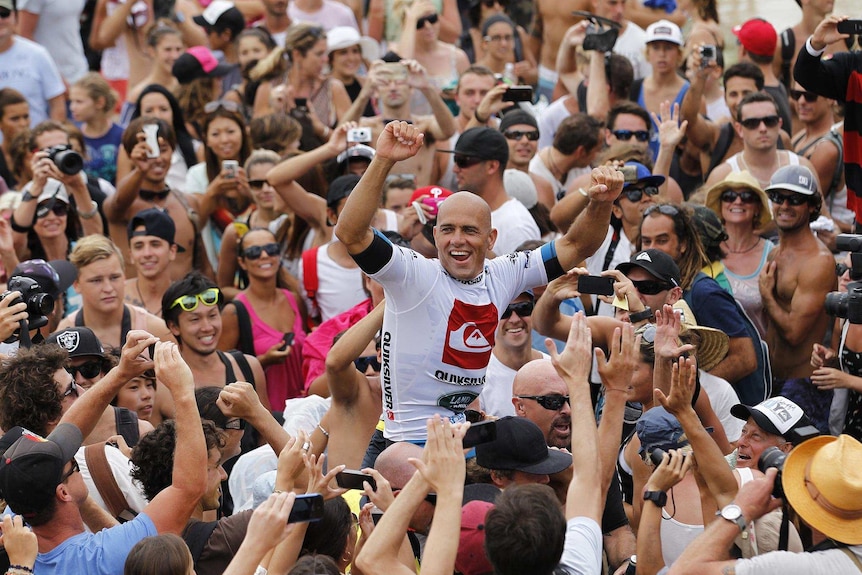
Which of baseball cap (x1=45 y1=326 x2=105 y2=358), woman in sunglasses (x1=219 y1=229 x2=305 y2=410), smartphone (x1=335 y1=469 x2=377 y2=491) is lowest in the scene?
woman in sunglasses (x1=219 y1=229 x2=305 y2=410)

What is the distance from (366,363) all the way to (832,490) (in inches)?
109

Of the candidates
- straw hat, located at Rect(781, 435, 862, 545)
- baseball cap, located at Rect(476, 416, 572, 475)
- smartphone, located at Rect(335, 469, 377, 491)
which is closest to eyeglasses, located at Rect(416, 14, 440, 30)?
baseball cap, located at Rect(476, 416, 572, 475)

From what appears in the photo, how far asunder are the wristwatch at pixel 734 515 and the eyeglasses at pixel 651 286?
6.50 feet

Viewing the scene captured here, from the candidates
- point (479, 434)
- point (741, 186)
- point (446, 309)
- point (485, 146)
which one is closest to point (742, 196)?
point (741, 186)

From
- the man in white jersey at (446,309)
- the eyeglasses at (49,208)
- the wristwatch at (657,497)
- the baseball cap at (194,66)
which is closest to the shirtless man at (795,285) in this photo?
the man in white jersey at (446,309)

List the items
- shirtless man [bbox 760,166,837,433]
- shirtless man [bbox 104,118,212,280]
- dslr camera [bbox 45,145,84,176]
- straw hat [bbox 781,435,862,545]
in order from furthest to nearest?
A: shirtless man [bbox 104,118,212,280]
dslr camera [bbox 45,145,84,176]
shirtless man [bbox 760,166,837,433]
straw hat [bbox 781,435,862,545]

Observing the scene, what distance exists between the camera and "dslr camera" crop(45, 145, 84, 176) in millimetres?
7426

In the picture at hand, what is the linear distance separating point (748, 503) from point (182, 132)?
6525 millimetres

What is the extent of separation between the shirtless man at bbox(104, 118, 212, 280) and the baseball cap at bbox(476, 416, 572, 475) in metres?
4.18

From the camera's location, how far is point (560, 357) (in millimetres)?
4090

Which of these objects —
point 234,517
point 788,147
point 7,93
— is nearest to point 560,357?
point 234,517

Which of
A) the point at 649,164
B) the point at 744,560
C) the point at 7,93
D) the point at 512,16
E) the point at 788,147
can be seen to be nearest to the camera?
the point at 744,560

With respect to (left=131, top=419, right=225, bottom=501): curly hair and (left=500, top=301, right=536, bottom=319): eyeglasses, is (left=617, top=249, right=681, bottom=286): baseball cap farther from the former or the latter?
(left=131, top=419, right=225, bottom=501): curly hair

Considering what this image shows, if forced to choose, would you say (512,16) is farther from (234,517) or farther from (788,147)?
(234,517)
